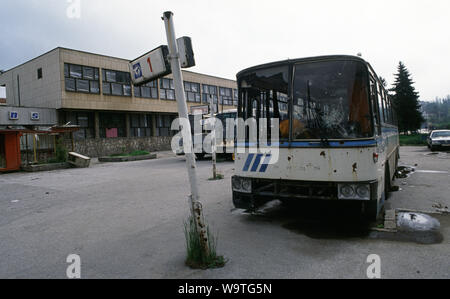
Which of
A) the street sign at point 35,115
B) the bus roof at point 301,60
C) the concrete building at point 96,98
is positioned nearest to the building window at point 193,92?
the concrete building at point 96,98

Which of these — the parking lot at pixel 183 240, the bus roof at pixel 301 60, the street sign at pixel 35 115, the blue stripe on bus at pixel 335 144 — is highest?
the street sign at pixel 35 115

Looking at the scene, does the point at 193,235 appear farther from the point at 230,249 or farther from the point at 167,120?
the point at 167,120

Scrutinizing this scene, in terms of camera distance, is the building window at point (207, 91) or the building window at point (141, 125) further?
the building window at point (207, 91)

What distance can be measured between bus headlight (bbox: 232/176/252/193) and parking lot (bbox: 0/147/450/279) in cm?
60

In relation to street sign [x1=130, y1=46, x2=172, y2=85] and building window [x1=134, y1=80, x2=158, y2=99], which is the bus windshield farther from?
building window [x1=134, y1=80, x2=158, y2=99]

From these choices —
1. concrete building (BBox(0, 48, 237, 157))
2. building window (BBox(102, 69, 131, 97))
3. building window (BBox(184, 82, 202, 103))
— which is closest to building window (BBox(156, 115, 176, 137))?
concrete building (BBox(0, 48, 237, 157))

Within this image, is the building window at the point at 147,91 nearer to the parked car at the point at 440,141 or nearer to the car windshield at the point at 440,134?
the parked car at the point at 440,141

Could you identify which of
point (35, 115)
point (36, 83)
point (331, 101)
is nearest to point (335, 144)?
point (331, 101)

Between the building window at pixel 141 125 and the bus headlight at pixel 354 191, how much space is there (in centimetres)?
2873

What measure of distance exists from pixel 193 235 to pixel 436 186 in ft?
25.8

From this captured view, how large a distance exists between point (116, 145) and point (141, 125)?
423cm

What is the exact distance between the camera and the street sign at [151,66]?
370 cm

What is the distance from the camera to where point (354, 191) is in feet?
15.3

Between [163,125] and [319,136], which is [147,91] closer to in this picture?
[163,125]
